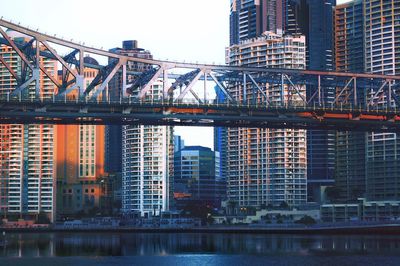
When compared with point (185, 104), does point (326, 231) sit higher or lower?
lower

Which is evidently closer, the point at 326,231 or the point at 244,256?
the point at 244,256

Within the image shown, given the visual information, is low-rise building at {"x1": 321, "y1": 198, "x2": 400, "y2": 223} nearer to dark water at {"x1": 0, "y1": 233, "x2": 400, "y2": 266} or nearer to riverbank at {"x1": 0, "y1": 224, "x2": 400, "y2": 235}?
riverbank at {"x1": 0, "y1": 224, "x2": 400, "y2": 235}

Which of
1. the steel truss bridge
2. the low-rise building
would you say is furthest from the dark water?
the low-rise building

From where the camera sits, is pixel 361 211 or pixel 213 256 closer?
pixel 213 256

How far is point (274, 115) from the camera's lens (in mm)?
105375

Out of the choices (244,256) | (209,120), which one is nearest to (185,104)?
(209,120)

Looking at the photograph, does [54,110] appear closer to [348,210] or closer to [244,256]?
[244,256]

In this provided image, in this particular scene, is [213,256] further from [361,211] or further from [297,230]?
[361,211]

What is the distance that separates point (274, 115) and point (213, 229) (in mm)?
89611

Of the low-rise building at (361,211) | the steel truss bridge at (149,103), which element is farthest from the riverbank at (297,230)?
the steel truss bridge at (149,103)

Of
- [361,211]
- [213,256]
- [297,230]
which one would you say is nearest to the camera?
[213,256]

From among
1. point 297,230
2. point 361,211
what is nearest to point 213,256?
point 297,230

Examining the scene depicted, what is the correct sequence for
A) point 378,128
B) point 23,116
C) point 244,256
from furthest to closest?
1. point 378,128
2. point 23,116
3. point 244,256

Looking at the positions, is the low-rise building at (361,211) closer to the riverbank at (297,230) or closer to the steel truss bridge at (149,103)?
the riverbank at (297,230)
